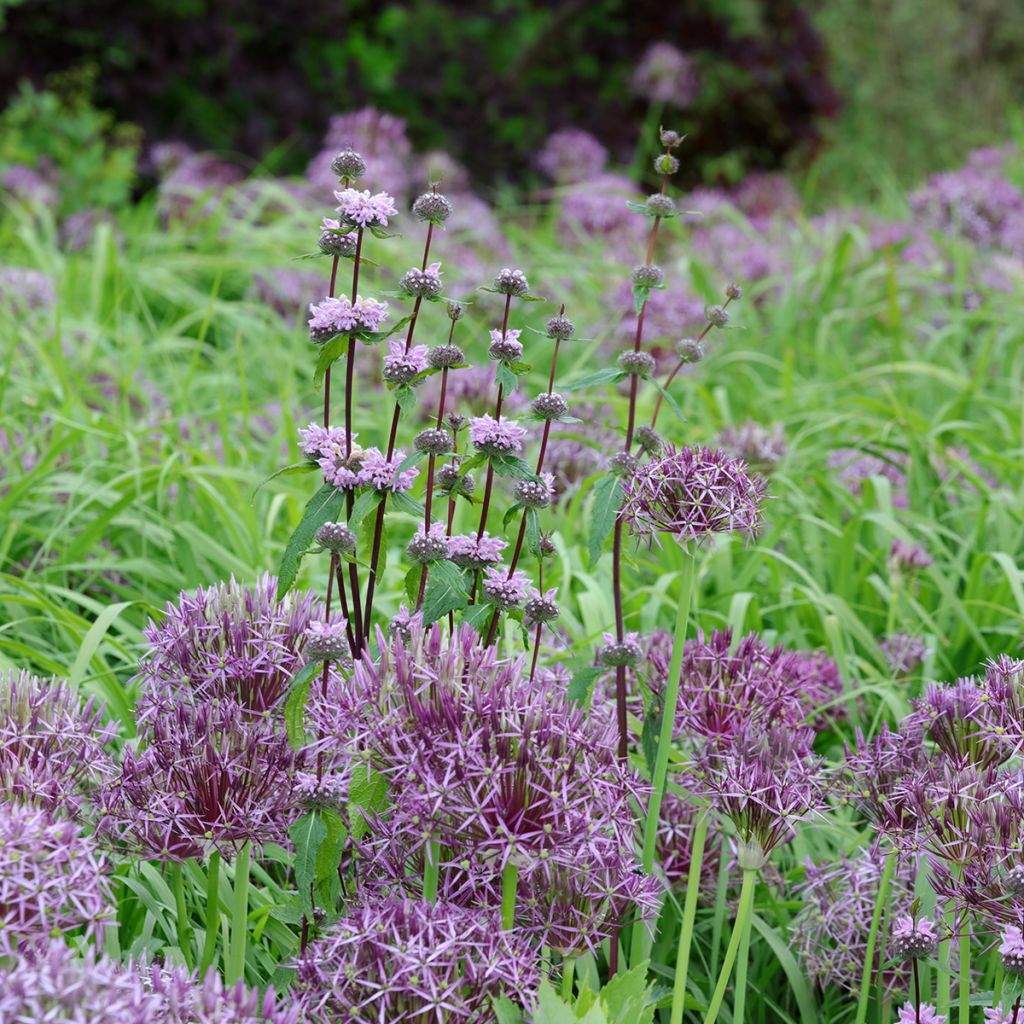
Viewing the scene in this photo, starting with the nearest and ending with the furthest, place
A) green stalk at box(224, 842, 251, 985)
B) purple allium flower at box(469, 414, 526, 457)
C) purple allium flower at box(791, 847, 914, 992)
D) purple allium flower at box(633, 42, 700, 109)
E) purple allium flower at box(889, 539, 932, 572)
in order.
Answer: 1. green stalk at box(224, 842, 251, 985)
2. purple allium flower at box(469, 414, 526, 457)
3. purple allium flower at box(791, 847, 914, 992)
4. purple allium flower at box(889, 539, 932, 572)
5. purple allium flower at box(633, 42, 700, 109)

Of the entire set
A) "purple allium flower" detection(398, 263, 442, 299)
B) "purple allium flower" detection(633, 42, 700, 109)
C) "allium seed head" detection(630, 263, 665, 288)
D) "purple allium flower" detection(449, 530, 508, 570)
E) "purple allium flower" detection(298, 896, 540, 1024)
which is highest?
"purple allium flower" detection(633, 42, 700, 109)

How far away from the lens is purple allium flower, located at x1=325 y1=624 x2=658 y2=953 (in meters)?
1.34

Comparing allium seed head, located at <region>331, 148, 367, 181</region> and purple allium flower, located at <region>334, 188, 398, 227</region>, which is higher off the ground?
allium seed head, located at <region>331, 148, 367, 181</region>

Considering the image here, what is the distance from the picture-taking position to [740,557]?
3.40 m

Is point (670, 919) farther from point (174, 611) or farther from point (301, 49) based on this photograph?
point (301, 49)

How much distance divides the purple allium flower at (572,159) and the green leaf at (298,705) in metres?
6.09

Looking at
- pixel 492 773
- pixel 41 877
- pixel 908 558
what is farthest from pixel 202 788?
pixel 908 558

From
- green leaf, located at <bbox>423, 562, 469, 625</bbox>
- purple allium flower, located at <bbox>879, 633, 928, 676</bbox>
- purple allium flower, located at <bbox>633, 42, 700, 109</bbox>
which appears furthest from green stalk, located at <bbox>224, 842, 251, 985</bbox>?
purple allium flower, located at <bbox>633, 42, 700, 109</bbox>

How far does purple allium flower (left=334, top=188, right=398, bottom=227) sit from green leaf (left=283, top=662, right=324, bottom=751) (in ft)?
1.69

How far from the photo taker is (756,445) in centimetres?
332

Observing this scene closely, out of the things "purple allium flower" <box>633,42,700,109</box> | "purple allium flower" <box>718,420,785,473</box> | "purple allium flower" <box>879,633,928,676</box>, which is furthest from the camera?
"purple allium flower" <box>633,42,700,109</box>

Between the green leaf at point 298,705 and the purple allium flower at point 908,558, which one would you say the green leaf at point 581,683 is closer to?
the green leaf at point 298,705

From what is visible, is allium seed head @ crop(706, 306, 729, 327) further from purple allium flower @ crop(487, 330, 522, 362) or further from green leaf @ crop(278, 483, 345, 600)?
green leaf @ crop(278, 483, 345, 600)

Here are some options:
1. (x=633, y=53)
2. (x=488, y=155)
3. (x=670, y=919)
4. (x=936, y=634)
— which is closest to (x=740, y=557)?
(x=936, y=634)
